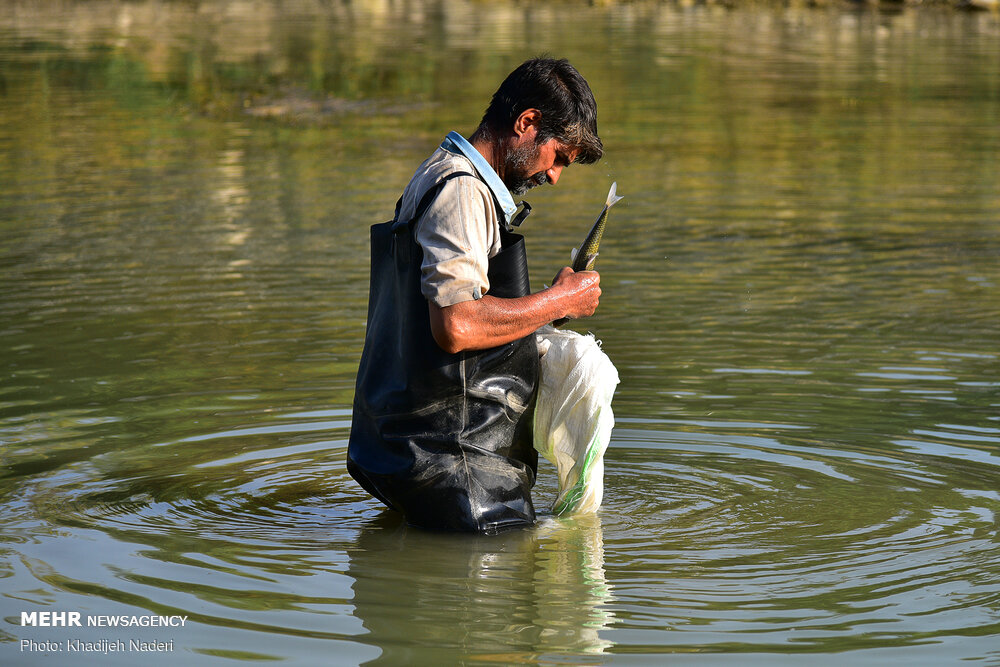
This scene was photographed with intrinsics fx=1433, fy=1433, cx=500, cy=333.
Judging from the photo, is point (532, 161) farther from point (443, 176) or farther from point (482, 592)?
point (482, 592)

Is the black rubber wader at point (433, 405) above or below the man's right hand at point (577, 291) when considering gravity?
below

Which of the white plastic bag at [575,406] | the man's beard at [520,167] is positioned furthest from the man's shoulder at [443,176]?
the white plastic bag at [575,406]

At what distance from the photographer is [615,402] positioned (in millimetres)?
6824

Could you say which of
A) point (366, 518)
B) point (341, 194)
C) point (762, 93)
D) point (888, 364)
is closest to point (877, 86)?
point (762, 93)

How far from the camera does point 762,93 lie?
21.8m

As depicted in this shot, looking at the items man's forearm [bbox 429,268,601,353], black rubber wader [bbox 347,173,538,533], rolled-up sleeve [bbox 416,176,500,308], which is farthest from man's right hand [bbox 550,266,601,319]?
rolled-up sleeve [bbox 416,176,500,308]

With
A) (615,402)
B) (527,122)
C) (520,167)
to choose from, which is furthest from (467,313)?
(615,402)

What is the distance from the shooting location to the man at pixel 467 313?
4383 mm

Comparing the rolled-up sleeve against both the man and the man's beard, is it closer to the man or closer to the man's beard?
the man

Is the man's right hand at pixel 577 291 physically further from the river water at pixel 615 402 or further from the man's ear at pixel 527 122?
the river water at pixel 615 402

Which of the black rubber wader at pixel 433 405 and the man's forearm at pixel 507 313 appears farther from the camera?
the black rubber wader at pixel 433 405

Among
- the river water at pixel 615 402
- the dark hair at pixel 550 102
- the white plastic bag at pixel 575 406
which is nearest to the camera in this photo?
the river water at pixel 615 402

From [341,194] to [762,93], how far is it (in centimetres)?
1042

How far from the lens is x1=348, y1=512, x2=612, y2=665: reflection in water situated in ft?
13.2
